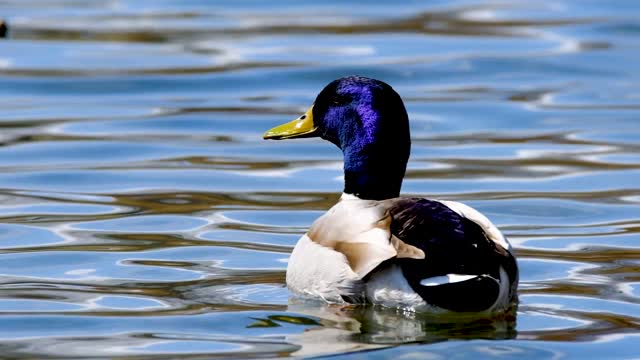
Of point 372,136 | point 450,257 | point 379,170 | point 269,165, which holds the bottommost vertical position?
point 450,257

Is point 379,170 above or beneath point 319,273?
above

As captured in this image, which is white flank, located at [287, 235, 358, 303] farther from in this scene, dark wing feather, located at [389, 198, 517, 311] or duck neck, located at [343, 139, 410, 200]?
duck neck, located at [343, 139, 410, 200]

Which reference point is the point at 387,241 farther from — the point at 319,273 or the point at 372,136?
the point at 372,136

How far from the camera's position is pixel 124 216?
10.8 m

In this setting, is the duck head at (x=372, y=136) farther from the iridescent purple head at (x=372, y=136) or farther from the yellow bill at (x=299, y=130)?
the yellow bill at (x=299, y=130)

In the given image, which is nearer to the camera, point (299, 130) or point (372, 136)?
point (372, 136)

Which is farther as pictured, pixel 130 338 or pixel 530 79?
pixel 530 79

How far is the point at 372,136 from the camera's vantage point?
28.8 feet

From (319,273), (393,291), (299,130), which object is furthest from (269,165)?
(393,291)

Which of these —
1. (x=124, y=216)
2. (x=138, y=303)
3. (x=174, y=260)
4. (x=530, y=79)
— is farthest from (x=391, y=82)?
(x=138, y=303)

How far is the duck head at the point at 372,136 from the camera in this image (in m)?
8.75

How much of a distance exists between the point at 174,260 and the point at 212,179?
2.61 metres

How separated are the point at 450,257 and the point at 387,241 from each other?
33 cm

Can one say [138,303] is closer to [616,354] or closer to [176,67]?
[616,354]
